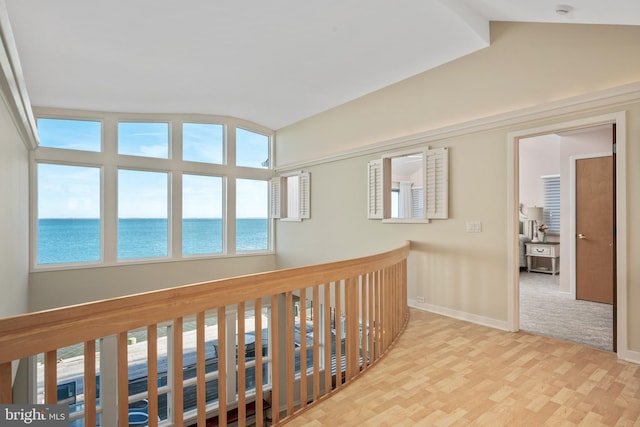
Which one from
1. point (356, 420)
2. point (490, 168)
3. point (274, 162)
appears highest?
point (274, 162)

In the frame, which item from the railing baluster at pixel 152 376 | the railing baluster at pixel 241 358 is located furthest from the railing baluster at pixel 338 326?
the railing baluster at pixel 152 376

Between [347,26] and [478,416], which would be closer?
[478,416]

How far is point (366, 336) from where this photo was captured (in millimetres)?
2814

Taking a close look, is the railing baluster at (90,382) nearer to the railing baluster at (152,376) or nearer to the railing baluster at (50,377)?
the railing baluster at (50,377)

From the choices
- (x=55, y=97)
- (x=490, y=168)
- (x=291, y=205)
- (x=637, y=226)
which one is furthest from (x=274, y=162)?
(x=637, y=226)

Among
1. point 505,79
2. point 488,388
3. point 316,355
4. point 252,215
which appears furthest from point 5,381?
point 252,215

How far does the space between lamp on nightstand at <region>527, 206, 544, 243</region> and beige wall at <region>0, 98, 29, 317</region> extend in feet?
28.5

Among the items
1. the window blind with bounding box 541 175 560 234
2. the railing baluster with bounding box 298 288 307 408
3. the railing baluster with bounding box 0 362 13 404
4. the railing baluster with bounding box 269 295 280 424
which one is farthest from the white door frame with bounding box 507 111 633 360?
the window blind with bounding box 541 175 560 234

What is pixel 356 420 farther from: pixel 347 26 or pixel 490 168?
pixel 347 26

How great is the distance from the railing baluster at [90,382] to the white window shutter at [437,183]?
3.75m

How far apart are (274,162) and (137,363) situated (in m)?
4.84

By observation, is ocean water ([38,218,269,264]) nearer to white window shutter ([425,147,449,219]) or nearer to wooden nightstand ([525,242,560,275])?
white window shutter ([425,147,449,219])

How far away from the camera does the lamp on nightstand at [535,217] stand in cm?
746

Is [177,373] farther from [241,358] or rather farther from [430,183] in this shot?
[430,183]
